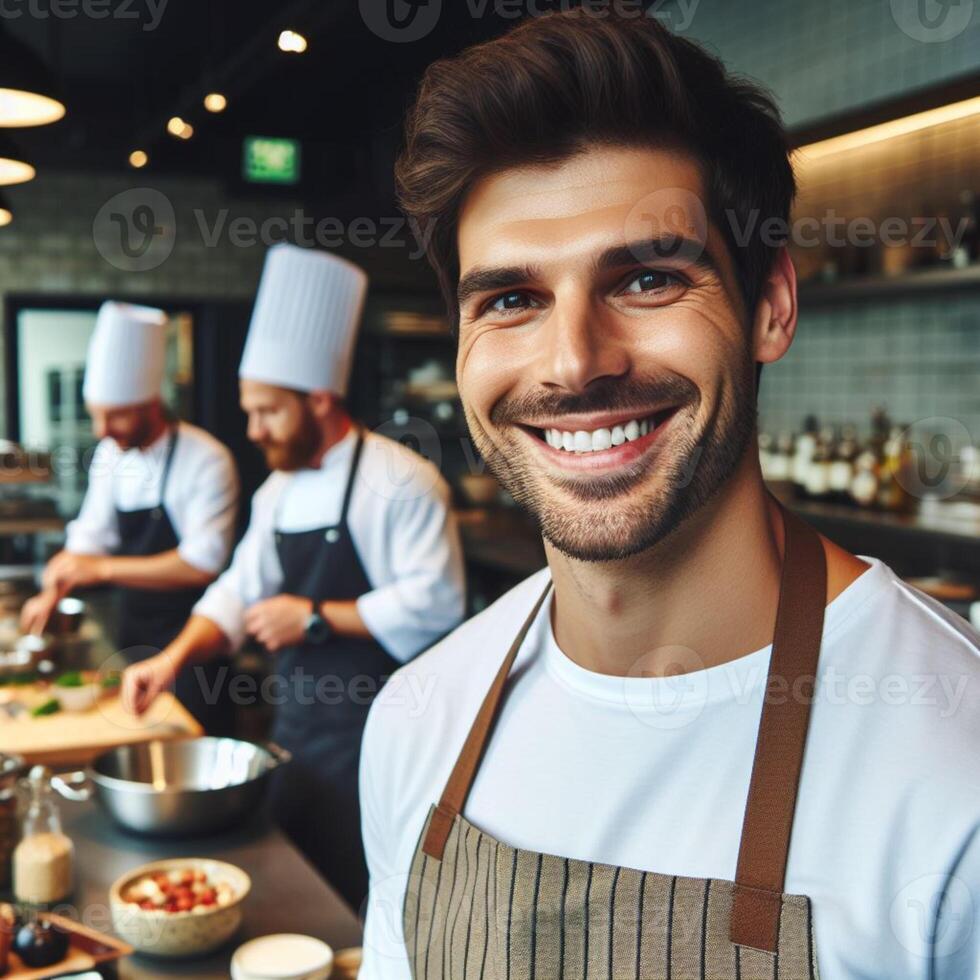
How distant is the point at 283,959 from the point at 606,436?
3.20 feet

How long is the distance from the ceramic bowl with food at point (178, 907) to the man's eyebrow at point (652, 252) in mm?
1151

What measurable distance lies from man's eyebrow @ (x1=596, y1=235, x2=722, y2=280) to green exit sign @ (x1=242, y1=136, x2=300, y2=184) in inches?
196

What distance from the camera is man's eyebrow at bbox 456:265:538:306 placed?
1.05m

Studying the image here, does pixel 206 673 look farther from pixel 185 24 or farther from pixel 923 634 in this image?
pixel 923 634

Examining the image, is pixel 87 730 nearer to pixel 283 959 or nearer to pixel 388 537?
pixel 388 537

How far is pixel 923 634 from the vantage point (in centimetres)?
96

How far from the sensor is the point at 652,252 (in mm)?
1010

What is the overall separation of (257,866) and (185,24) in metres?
4.22
